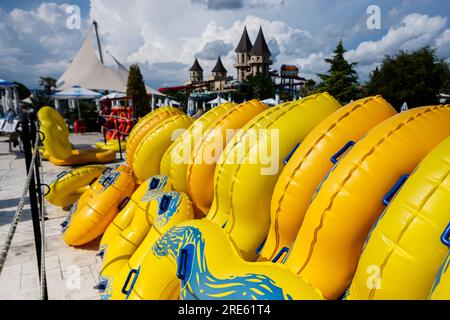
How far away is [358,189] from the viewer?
1.87 meters

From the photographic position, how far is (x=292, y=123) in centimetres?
275

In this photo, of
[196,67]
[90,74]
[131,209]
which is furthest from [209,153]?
[196,67]

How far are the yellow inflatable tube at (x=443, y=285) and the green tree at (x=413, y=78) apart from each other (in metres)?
25.6

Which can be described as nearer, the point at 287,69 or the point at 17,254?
the point at 17,254

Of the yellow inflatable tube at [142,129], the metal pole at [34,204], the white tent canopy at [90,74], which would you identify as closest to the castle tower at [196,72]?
the white tent canopy at [90,74]

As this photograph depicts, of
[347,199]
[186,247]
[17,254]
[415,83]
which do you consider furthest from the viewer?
[415,83]

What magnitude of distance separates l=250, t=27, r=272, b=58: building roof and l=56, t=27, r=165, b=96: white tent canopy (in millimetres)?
48793

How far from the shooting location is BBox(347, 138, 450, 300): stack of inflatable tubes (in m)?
1.43

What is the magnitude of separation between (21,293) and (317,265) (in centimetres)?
327

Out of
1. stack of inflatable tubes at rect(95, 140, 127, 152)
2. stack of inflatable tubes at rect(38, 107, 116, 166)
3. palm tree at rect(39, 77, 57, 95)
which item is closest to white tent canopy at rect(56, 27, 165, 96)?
palm tree at rect(39, 77, 57, 95)

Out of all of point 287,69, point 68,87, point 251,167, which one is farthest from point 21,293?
point 287,69

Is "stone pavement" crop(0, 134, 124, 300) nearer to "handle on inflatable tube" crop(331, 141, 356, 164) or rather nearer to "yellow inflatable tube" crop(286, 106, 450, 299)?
→ "yellow inflatable tube" crop(286, 106, 450, 299)

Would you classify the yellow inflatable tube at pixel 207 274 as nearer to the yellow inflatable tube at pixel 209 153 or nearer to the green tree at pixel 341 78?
the yellow inflatable tube at pixel 209 153
